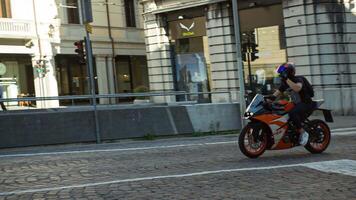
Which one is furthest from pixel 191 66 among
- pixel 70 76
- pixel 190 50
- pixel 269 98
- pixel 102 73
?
pixel 269 98

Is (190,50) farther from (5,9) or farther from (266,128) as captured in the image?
(266,128)

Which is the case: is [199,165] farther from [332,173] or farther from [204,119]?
[204,119]

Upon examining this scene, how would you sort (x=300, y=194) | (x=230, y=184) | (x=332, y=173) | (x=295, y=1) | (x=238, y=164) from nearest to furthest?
(x=300, y=194), (x=230, y=184), (x=332, y=173), (x=238, y=164), (x=295, y=1)

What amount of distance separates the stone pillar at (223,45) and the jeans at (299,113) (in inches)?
569

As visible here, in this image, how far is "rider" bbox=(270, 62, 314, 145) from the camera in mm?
9742

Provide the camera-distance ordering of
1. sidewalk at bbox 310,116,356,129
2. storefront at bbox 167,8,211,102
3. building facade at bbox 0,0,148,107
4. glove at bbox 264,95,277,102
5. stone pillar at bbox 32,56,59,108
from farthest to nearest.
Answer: stone pillar at bbox 32,56,59,108, building facade at bbox 0,0,148,107, storefront at bbox 167,8,211,102, sidewalk at bbox 310,116,356,129, glove at bbox 264,95,277,102

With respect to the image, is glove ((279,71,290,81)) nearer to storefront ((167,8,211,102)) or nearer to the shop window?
storefront ((167,8,211,102))

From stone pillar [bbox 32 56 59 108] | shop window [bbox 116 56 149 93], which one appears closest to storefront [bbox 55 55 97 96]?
stone pillar [bbox 32 56 59 108]

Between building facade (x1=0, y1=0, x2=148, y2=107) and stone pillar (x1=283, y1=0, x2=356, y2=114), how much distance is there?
41.6 ft

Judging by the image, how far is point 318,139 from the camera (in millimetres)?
10148

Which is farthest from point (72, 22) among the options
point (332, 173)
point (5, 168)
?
point (332, 173)

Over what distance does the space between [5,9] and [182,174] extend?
2823 centimetres

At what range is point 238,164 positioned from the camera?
8992 millimetres

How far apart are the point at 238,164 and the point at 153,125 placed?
655 centimetres
